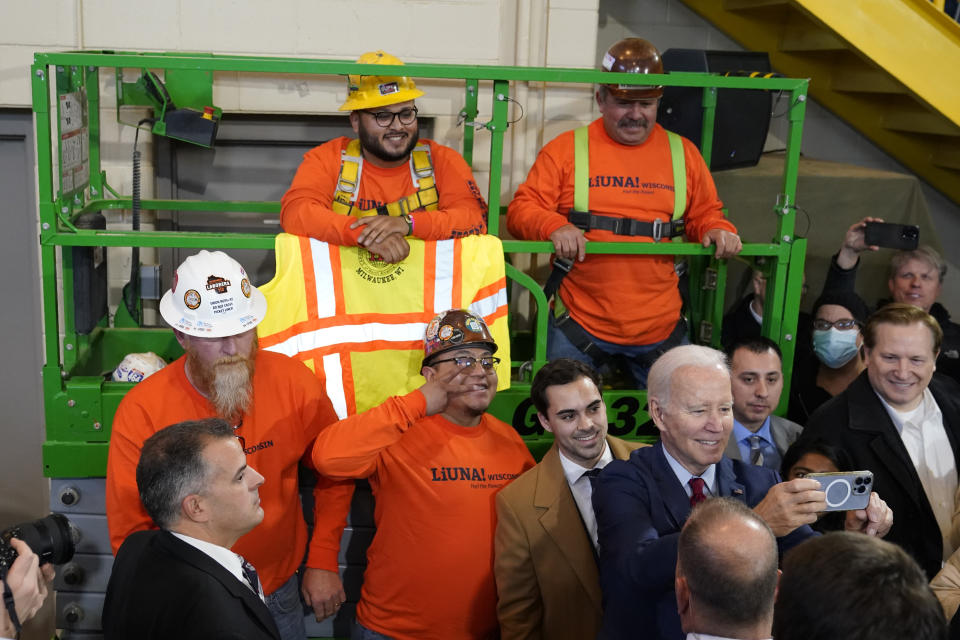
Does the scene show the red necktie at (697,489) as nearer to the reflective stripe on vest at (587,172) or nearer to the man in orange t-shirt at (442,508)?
the man in orange t-shirt at (442,508)

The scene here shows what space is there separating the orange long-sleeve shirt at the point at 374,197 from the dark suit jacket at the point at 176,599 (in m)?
1.68

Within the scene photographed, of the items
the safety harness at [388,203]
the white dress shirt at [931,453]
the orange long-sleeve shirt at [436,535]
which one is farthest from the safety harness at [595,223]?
the white dress shirt at [931,453]

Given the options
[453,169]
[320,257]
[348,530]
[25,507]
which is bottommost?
[25,507]

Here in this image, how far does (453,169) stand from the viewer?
15.0ft

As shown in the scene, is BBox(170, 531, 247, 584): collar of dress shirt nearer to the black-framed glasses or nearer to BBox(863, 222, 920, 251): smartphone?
the black-framed glasses

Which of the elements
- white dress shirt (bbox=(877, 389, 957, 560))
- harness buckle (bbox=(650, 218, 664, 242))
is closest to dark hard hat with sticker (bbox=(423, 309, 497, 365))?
harness buckle (bbox=(650, 218, 664, 242))

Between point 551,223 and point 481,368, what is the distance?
0.98 metres

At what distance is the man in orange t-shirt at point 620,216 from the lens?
4.68m

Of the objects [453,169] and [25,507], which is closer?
[453,169]

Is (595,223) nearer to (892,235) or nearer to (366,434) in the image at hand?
(892,235)

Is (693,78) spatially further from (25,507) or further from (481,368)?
(25,507)

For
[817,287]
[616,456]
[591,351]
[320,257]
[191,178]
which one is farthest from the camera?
[817,287]

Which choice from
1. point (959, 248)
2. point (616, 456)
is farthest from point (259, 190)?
point (959, 248)

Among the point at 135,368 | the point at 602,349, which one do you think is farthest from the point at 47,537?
the point at 602,349
